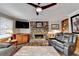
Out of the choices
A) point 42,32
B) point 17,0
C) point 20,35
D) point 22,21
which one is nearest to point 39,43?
point 42,32

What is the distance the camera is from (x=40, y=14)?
2.28 m

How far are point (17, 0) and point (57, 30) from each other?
3.42 feet

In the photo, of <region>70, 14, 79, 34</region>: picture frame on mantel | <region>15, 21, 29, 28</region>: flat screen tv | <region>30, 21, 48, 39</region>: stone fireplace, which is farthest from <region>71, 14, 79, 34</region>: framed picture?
<region>15, 21, 29, 28</region>: flat screen tv

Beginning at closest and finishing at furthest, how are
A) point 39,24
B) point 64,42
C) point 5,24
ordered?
point 5,24 → point 64,42 → point 39,24

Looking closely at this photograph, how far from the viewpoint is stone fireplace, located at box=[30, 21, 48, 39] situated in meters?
2.31

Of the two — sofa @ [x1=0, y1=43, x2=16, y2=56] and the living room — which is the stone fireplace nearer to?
the living room

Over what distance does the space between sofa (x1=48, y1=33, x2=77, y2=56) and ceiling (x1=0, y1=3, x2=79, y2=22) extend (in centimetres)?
38

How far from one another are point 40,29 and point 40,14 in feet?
1.12

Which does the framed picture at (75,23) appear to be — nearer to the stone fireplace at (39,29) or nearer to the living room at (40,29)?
the living room at (40,29)

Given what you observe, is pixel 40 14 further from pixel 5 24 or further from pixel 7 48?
pixel 7 48

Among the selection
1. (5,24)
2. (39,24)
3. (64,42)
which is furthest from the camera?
(39,24)

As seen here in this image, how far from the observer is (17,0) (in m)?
1.64

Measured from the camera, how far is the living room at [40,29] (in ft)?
6.86

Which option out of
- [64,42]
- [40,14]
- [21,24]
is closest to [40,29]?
[40,14]
